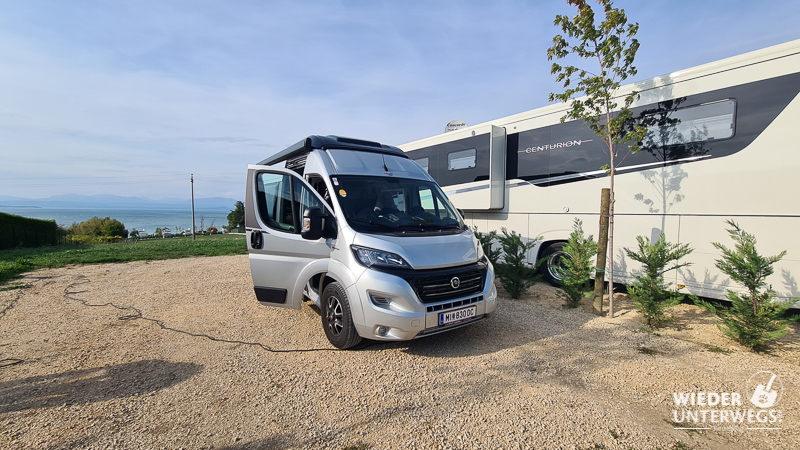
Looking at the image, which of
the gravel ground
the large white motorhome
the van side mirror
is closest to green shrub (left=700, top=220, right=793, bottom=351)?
the gravel ground

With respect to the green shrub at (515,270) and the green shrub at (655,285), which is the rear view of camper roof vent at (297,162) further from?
the green shrub at (655,285)

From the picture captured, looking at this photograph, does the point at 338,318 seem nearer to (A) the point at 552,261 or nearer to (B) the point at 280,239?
(B) the point at 280,239

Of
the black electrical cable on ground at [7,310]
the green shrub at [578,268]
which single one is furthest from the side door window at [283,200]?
the green shrub at [578,268]

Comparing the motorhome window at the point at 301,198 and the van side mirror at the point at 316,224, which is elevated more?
the motorhome window at the point at 301,198

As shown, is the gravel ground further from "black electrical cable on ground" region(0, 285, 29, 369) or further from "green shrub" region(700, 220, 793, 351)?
"green shrub" region(700, 220, 793, 351)

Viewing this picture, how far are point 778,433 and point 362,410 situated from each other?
122 inches

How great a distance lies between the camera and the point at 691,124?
17.1ft

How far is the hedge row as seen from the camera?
14562 millimetres

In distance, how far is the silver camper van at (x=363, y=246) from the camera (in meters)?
3.72

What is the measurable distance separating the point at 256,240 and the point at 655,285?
5.49 m

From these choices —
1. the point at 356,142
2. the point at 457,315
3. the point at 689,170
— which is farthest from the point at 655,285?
the point at 356,142

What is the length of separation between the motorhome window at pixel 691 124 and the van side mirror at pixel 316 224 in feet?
16.7

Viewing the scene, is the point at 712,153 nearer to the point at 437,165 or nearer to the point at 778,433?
the point at 778,433

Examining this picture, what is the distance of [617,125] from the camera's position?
16.1ft
